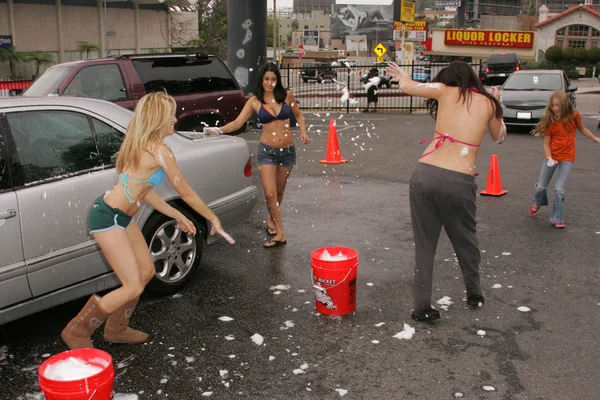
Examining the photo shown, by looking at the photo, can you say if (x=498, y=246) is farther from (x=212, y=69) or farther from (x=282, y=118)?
(x=212, y=69)

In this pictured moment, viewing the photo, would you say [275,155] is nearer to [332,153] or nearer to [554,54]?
[332,153]

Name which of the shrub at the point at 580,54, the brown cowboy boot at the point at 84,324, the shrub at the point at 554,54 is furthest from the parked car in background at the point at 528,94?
the shrub at the point at 580,54

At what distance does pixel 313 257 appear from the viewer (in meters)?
4.86

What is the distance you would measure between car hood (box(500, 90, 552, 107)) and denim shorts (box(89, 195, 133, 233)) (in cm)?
1435

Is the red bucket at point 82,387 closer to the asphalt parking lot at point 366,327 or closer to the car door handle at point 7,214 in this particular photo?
the asphalt parking lot at point 366,327

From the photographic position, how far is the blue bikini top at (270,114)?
21.7ft

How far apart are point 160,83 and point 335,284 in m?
7.07

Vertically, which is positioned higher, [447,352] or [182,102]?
[182,102]

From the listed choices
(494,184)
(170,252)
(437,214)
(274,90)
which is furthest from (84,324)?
(494,184)

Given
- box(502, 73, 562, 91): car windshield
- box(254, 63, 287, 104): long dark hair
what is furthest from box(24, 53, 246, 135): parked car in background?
box(502, 73, 562, 91): car windshield

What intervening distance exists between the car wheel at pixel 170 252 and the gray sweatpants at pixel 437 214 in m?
1.93

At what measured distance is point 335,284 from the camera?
4746 mm

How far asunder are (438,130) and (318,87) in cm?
2599

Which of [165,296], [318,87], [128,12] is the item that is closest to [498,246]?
[165,296]
